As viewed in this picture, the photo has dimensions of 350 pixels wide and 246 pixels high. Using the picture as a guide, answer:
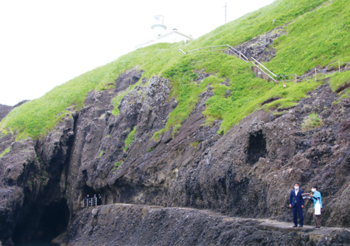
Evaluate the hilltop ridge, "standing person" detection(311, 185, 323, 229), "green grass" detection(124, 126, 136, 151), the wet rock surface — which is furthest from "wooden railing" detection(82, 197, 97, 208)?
"standing person" detection(311, 185, 323, 229)

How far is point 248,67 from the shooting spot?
2942 cm

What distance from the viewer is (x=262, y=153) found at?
1593 cm

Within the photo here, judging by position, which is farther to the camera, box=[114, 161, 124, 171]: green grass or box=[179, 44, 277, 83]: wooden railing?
box=[114, 161, 124, 171]: green grass

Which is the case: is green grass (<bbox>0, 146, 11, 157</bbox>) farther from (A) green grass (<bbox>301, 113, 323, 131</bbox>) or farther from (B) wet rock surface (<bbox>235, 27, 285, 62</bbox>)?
(A) green grass (<bbox>301, 113, 323, 131</bbox>)

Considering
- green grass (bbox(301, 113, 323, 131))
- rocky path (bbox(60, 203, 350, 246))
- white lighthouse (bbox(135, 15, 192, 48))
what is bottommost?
rocky path (bbox(60, 203, 350, 246))

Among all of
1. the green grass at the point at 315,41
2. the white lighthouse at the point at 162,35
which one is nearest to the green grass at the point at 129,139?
the green grass at the point at 315,41

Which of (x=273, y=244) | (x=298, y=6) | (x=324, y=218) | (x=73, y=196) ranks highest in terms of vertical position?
(x=298, y=6)

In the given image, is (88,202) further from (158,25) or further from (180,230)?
(158,25)

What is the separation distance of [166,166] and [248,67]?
12.4 metres

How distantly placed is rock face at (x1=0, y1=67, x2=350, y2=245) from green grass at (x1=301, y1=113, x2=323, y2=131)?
25 centimetres

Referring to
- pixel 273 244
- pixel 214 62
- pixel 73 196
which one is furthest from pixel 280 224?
pixel 73 196

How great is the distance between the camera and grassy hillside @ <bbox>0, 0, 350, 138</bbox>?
21.8 m

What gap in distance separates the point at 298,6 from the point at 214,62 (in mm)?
11270

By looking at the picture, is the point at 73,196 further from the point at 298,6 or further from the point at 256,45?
the point at 298,6
